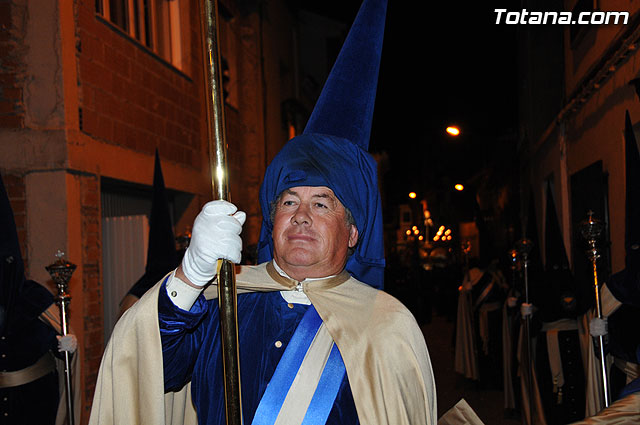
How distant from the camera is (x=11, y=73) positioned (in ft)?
15.3

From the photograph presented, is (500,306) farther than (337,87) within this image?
Yes

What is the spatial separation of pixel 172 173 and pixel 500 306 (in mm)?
4932

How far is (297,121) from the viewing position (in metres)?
15.5

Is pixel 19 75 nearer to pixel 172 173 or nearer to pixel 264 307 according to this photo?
pixel 172 173

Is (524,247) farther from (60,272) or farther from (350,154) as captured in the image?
(60,272)

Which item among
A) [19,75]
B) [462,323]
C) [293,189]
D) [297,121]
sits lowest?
[462,323]

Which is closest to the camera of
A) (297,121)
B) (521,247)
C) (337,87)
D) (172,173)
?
(337,87)

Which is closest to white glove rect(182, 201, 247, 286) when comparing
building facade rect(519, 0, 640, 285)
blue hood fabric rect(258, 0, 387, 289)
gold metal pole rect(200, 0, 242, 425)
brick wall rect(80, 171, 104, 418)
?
gold metal pole rect(200, 0, 242, 425)

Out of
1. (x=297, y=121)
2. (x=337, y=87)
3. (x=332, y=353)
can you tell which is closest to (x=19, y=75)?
(x=337, y=87)

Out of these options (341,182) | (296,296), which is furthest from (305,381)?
(341,182)

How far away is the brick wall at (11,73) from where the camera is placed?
463 cm

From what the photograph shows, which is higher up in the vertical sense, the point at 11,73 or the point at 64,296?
the point at 11,73

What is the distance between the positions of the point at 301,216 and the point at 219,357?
0.59 metres

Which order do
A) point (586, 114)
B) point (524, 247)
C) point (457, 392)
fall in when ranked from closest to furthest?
point (524, 247), point (586, 114), point (457, 392)
